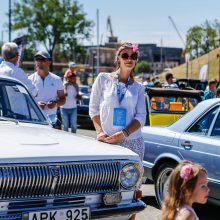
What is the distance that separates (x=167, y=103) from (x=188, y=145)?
11.2 ft

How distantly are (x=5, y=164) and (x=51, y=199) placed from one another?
0.51 m

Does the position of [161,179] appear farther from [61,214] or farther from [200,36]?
[200,36]

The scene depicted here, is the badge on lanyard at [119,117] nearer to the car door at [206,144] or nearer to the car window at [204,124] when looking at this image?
the car door at [206,144]

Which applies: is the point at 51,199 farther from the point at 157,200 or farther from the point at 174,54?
the point at 174,54

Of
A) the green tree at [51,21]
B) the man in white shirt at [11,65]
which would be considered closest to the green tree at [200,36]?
the green tree at [51,21]

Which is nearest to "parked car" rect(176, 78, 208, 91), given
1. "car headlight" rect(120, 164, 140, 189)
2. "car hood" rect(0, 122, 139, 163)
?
"car hood" rect(0, 122, 139, 163)

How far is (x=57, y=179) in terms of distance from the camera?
4461 mm

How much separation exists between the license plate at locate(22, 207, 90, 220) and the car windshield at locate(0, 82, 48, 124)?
1.66 m

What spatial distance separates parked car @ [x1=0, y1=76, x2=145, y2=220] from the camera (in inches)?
169

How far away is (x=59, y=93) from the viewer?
8.27 metres

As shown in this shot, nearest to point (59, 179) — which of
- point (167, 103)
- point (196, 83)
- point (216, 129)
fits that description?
point (216, 129)

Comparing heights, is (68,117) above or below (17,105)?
below

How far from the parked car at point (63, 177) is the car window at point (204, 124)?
6.21 feet

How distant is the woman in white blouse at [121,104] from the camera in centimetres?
556
